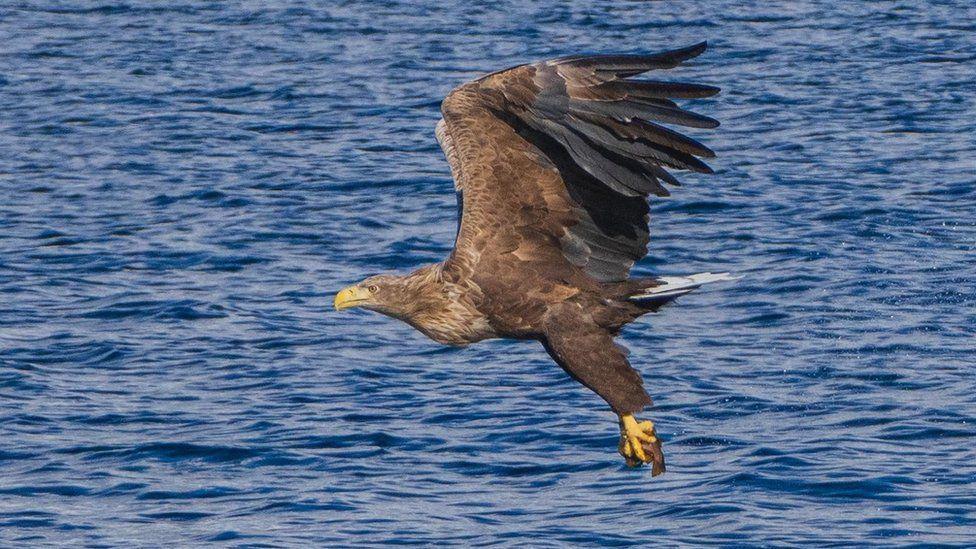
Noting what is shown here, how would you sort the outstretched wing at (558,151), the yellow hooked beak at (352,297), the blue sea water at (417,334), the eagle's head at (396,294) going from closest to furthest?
the outstretched wing at (558,151) < the eagle's head at (396,294) < the yellow hooked beak at (352,297) < the blue sea water at (417,334)

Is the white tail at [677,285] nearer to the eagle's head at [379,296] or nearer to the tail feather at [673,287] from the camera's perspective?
the tail feather at [673,287]

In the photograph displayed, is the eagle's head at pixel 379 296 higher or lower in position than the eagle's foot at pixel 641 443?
higher

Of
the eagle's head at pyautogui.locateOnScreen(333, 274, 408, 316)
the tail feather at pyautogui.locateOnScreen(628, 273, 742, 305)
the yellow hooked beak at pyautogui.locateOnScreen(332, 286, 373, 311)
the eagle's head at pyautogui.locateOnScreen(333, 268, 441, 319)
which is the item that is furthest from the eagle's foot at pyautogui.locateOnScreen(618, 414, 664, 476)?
the yellow hooked beak at pyautogui.locateOnScreen(332, 286, 373, 311)

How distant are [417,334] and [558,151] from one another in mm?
5772

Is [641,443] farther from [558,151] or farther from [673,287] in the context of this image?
[558,151]

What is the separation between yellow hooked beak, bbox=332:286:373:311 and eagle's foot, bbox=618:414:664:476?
4.20 feet

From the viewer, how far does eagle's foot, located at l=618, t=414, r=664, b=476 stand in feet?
25.5

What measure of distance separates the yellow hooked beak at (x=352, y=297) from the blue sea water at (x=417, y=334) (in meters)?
2.11

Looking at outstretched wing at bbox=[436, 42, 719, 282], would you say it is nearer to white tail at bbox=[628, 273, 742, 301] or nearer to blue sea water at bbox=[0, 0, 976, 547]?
white tail at bbox=[628, 273, 742, 301]

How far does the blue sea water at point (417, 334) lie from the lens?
1036 centimetres

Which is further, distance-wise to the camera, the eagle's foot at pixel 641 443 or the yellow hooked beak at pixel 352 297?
the yellow hooked beak at pixel 352 297

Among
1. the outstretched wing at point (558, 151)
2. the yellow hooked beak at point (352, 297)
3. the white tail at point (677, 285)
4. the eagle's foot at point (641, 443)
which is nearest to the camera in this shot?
the outstretched wing at point (558, 151)

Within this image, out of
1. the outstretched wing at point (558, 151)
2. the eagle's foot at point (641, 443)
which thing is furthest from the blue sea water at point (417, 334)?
the outstretched wing at point (558, 151)

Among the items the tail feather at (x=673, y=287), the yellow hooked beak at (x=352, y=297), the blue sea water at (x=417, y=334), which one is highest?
the tail feather at (x=673, y=287)
